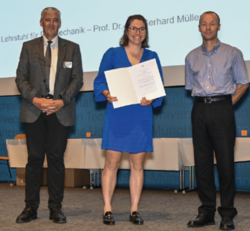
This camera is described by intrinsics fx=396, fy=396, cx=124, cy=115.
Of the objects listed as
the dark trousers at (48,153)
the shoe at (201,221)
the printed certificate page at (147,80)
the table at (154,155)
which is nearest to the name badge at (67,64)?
the dark trousers at (48,153)

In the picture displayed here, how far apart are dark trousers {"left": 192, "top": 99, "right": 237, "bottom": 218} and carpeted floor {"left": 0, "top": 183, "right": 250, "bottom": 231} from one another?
200 millimetres

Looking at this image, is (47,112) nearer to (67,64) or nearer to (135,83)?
(67,64)

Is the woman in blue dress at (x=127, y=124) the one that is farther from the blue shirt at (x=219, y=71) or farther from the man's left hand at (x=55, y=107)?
the blue shirt at (x=219, y=71)

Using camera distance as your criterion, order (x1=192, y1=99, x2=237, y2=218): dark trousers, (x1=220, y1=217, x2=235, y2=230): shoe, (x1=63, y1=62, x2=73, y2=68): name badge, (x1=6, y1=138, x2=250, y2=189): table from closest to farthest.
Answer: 1. (x1=220, y1=217, x2=235, y2=230): shoe
2. (x1=192, y1=99, x2=237, y2=218): dark trousers
3. (x1=63, y1=62, x2=73, y2=68): name badge
4. (x1=6, y1=138, x2=250, y2=189): table

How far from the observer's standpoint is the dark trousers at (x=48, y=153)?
3.08 m

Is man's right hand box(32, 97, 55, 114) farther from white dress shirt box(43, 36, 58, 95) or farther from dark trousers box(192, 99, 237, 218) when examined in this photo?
dark trousers box(192, 99, 237, 218)

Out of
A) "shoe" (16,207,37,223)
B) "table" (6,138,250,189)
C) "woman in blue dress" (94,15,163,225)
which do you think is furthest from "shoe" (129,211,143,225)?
"table" (6,138,250,189)

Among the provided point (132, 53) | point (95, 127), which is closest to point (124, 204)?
point (132, 53)

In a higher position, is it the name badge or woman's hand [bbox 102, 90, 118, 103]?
the name badge

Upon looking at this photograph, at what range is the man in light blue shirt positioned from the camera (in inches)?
115

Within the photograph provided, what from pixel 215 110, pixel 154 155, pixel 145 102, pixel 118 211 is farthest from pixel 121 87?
pixel 154 155

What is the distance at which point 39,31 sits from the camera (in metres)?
5.77

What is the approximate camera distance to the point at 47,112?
9.91ft

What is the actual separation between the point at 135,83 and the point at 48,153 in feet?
2.88
